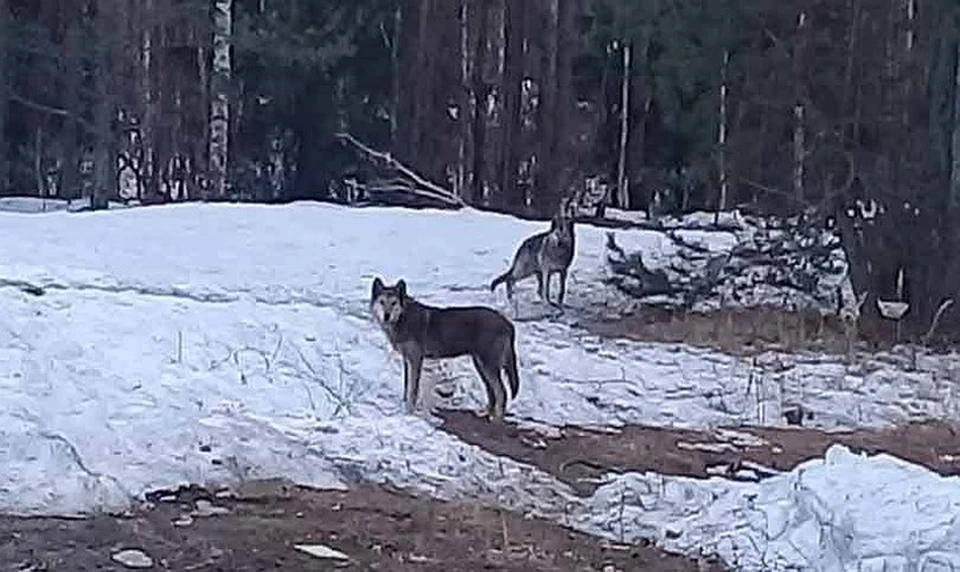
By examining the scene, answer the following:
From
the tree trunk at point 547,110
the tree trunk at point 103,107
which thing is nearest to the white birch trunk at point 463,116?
the tree trunk at point 547,110

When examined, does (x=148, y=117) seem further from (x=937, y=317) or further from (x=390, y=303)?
(x=390, y=303)

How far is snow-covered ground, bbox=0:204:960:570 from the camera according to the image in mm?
7785

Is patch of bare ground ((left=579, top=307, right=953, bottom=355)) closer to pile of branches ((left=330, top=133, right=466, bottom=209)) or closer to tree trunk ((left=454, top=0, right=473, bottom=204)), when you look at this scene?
pile of branches ((left=330, top=133, right=466, bottom=209))

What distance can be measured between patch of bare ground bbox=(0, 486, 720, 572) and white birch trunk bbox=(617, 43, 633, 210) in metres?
25.2

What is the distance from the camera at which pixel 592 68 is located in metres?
34.3

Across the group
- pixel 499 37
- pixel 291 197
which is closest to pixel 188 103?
pixel 291 197

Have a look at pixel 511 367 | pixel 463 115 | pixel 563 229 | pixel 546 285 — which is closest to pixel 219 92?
pixel 463 115

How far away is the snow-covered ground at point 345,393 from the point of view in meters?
7.79

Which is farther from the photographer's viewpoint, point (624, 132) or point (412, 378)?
point (624, 132)

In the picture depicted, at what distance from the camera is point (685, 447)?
10.5m

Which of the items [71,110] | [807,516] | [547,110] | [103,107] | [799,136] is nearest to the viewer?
[807,516]

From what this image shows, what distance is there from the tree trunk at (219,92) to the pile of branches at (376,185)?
2228 millimetres

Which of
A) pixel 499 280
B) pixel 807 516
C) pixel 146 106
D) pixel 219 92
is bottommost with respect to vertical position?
pixel 499 280

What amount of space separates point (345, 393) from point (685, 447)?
206cm
